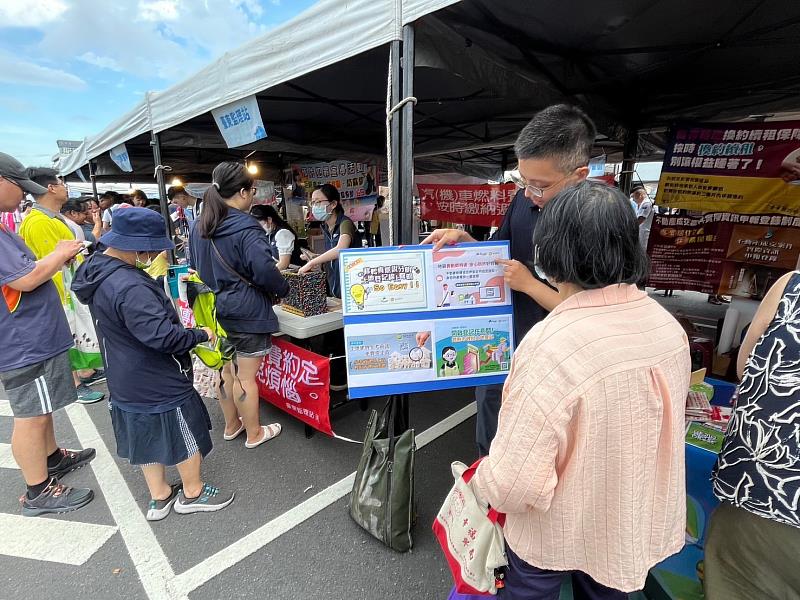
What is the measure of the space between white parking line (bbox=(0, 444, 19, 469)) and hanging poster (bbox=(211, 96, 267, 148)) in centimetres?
269

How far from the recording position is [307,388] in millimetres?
2764

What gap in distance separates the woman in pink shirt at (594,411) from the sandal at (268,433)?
233cm

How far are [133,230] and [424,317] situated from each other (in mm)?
1422

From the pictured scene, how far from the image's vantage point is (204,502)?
7.46 ft

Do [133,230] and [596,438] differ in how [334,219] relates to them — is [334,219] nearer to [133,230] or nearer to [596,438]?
[133,230]

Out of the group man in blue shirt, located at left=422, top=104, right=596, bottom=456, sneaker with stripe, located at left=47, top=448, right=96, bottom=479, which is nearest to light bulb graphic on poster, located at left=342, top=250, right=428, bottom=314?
man in blue shirt, located at left=422, top=104, right=596, bottom=456

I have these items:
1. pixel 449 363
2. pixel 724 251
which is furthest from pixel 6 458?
A: pixel 724 251

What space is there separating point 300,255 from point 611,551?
4.25 metres

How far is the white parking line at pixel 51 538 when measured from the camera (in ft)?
6.47

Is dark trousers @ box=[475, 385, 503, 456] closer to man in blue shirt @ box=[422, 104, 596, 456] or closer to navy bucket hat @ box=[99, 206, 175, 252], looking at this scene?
man in blue shirt @ box=[422, 104, 596, 456]

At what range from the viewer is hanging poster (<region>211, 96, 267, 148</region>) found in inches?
103

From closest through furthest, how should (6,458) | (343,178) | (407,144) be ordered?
(407,144), (6,458), (343,178)

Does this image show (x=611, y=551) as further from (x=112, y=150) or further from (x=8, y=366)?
(x=112, y=150)

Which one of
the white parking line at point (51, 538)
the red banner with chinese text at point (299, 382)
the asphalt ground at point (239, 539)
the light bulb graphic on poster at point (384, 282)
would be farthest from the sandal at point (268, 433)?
the light bulb graphic on poster at point (384, 282)
